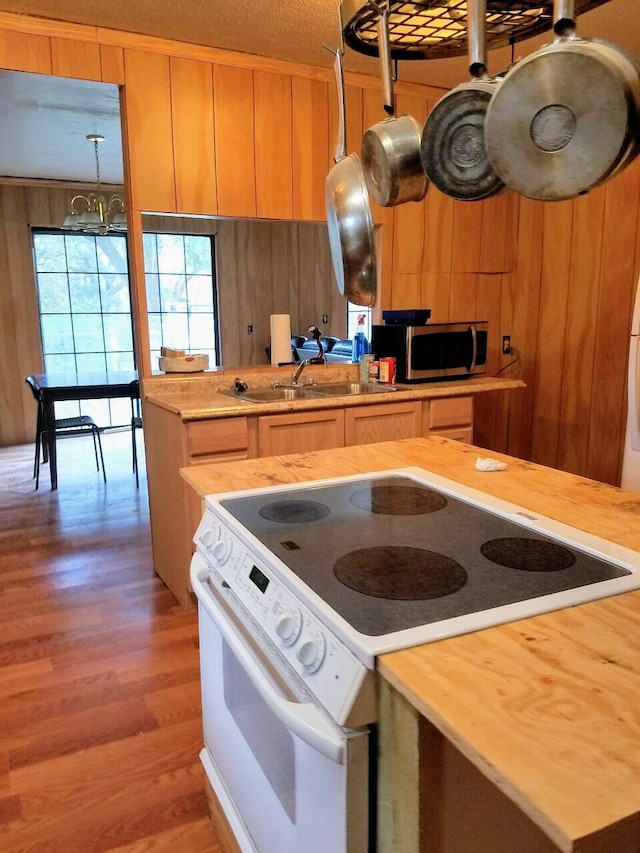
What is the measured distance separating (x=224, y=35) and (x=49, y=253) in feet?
13.7

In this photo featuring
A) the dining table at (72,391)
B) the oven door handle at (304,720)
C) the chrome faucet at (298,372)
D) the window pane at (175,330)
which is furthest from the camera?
the window pane at (175,330)

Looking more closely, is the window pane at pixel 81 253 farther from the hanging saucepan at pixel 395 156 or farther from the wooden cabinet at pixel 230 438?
the hanging saucepan at pixel 395 156

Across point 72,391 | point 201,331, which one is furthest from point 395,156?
point 201,331

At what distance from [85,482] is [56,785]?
10.6 ft

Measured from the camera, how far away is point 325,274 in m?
7.18

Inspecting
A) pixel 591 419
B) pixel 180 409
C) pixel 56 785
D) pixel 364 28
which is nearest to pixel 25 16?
pixel 180 409

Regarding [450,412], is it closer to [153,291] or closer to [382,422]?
[382,422]

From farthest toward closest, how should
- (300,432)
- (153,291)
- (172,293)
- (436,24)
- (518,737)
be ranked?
(172,293)
(153,291)
(300,432)
(436,24)
(518,737)

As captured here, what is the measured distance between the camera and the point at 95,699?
6.86ft

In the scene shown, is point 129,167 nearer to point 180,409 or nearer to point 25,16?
point 25,16

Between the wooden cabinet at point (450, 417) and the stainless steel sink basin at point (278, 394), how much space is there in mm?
574

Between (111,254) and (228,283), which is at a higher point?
(111,254)

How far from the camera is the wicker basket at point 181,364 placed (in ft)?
10.00

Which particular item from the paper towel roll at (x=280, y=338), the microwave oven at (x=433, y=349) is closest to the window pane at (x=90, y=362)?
the paper towel roll at (x=280, y=338)
